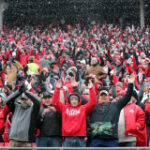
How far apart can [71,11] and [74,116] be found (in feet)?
91.5

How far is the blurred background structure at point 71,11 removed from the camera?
32406mm

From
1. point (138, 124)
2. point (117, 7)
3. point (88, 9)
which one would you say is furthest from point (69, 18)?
point (138, 124)

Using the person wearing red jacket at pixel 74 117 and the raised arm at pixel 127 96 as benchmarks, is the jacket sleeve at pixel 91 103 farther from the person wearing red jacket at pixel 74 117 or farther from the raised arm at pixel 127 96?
the raised arm at pixel 127 96

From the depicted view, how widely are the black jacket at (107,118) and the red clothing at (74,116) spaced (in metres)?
0.13

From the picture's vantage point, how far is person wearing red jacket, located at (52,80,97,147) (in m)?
5.76

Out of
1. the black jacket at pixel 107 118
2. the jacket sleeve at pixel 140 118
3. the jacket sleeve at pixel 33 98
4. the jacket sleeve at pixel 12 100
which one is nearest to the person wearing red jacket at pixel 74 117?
the black jacket at pixel 107 118

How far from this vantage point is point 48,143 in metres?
5.94

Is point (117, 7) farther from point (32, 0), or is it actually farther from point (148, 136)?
point (148, 136)

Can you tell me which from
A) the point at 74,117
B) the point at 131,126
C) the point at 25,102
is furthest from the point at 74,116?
the point at 131,126

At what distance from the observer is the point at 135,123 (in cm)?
607

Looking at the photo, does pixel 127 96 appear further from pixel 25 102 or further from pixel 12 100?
pixel 12 100

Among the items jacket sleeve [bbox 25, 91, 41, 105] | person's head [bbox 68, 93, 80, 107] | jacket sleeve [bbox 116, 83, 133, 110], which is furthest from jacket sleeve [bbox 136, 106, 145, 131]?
jacket sleeve [bbox 25, 91, 41, 105]

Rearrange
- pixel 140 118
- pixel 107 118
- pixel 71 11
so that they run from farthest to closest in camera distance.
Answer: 1. pixel 71 11
2. pixel 140 118
3. pixel 107 118

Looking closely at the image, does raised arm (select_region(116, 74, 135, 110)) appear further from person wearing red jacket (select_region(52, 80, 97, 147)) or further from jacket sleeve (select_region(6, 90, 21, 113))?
jacket sleeve (select_region(6, 90, 21, 113))
